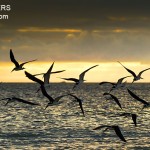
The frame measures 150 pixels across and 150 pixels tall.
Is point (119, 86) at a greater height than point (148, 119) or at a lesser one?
greater

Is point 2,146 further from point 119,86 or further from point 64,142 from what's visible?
point 119,86

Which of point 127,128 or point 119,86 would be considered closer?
point 119,86

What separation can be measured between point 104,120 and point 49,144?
25.7 meters

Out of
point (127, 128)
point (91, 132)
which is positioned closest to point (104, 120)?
point (127, 128)

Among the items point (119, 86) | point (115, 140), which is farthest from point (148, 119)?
point (119, 86)

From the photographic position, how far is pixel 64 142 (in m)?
49.8

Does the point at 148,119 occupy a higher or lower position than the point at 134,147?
lower

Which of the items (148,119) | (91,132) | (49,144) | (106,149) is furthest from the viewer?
(148,119)

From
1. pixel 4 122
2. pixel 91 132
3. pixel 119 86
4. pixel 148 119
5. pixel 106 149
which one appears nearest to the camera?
pixel 119 86

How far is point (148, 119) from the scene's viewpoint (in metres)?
74.4

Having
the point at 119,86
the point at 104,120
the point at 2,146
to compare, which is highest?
the point at 119,86

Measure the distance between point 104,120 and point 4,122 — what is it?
1354 centimetres

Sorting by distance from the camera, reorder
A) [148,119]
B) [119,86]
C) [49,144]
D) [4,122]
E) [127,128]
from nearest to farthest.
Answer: [119,86] → [49,144] → [127,128] → [4,122] → [148,119]

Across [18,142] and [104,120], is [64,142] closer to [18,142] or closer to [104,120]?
[18,142]
